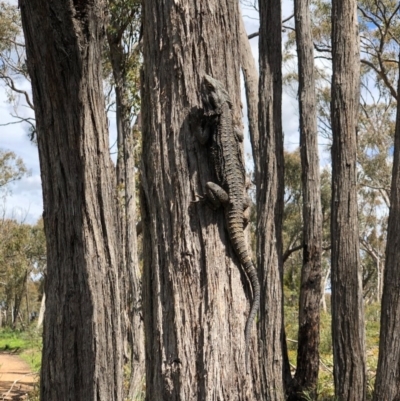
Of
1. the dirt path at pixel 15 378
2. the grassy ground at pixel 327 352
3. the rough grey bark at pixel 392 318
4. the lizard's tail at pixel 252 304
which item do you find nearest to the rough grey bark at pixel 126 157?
the dirt path at pixel 15 378

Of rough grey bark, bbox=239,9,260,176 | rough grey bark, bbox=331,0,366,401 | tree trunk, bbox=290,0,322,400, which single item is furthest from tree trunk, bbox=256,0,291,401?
rough grey bark, bbox=239,9,260,176

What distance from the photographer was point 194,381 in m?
2.18

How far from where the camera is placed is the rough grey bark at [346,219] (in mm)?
6492

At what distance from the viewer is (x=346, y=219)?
6688 mm

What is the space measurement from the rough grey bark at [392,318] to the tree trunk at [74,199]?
332 centimetres

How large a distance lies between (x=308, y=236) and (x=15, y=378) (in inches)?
355

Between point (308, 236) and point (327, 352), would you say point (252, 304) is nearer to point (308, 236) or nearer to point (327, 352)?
point (308, 236)

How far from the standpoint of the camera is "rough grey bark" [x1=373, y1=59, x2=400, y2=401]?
5.91 m

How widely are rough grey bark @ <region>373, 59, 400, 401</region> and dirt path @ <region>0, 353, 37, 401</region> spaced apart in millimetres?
5718


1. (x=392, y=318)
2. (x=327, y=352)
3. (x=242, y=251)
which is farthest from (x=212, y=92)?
(x=327, y=352)

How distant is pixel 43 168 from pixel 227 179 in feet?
5.45

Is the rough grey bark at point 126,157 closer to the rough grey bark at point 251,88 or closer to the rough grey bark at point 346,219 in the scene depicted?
the rough grey bark at point 251,88

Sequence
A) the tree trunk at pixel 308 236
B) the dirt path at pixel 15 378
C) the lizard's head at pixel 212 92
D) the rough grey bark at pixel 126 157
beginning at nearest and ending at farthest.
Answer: the lizard's head at pixel 212 92, the tree trunk at pixel 308 236, the rough grey bark at pixel 126 157, the dirt path at pixel 15 378

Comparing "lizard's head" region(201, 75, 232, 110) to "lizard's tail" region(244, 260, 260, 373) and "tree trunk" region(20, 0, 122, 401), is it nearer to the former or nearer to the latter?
"lizard's tail" region(244, 260, 260, 373)
